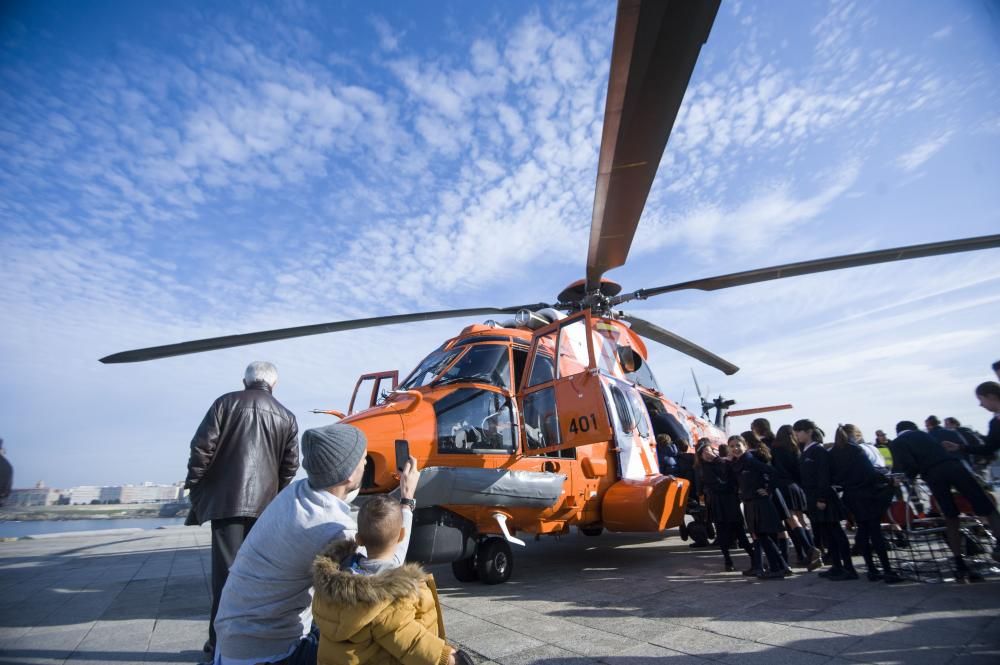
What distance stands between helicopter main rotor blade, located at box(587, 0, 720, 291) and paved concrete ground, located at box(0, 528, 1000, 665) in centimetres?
354

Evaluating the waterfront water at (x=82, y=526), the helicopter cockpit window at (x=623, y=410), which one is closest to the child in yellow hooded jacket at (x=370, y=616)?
the helicopter cockpit window at (x=623, y=410)

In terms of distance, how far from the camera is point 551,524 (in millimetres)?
5863

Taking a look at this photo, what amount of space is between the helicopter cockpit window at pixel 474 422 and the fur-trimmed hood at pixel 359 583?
3520 millimetres

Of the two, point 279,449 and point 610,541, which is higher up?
point 279,449

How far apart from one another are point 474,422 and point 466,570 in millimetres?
1733

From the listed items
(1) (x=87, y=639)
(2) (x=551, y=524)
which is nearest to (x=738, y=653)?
(2) (x=551, y=524)

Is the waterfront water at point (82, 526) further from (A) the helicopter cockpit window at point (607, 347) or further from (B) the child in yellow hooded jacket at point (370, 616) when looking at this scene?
(B) the child in yellow hooded jacket at point (370, 616)

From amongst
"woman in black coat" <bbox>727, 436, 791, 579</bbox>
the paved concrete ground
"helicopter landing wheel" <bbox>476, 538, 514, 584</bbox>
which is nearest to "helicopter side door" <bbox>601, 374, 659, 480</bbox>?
the paved concrete ground

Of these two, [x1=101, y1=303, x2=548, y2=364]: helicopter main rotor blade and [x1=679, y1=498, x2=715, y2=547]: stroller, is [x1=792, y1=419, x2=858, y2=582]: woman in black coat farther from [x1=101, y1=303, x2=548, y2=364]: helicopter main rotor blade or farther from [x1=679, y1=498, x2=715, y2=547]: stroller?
[x1=101, y1=303, x2=548, y2=364]: helicopter main rotor blade

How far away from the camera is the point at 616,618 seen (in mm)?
3945

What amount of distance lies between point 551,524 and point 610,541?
384 centimetres

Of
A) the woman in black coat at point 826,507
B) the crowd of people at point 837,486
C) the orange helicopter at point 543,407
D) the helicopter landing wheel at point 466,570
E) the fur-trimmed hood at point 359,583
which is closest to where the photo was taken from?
the fur-trimmed hood at point 359,583

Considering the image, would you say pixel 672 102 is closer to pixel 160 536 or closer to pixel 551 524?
pixel 551 524

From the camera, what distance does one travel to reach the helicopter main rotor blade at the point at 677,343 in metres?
8.41
